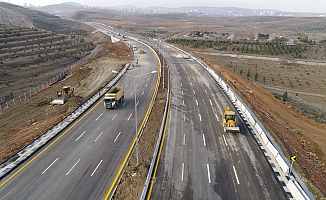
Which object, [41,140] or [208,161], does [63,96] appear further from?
[208,161]

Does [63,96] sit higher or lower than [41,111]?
higher

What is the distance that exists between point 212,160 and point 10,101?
128ft

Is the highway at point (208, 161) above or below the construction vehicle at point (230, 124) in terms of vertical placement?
below

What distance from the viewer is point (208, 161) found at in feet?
78.8

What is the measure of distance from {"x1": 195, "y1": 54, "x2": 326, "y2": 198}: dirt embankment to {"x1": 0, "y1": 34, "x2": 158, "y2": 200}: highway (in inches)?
676

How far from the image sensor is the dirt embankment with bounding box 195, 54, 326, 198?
22.7 m

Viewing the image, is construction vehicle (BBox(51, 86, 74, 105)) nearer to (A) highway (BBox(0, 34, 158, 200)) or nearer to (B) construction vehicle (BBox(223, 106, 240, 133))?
(A) highway (BBox(0, 34, 158, 200))

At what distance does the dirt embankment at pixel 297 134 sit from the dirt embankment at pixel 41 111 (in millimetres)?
28316

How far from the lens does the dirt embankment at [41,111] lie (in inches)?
1163

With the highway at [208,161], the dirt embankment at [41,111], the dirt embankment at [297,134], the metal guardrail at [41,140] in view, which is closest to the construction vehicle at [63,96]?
the dirt embankment at [41,111]

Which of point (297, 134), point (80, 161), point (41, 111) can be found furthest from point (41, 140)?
point (297, 134)

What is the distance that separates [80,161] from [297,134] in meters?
27.6

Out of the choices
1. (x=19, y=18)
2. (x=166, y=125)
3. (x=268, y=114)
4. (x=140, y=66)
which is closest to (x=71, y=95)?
(x=166, y=125)

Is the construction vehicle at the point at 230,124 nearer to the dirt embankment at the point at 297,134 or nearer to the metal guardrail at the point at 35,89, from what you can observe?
the dirt embankment at the point at 297,134
